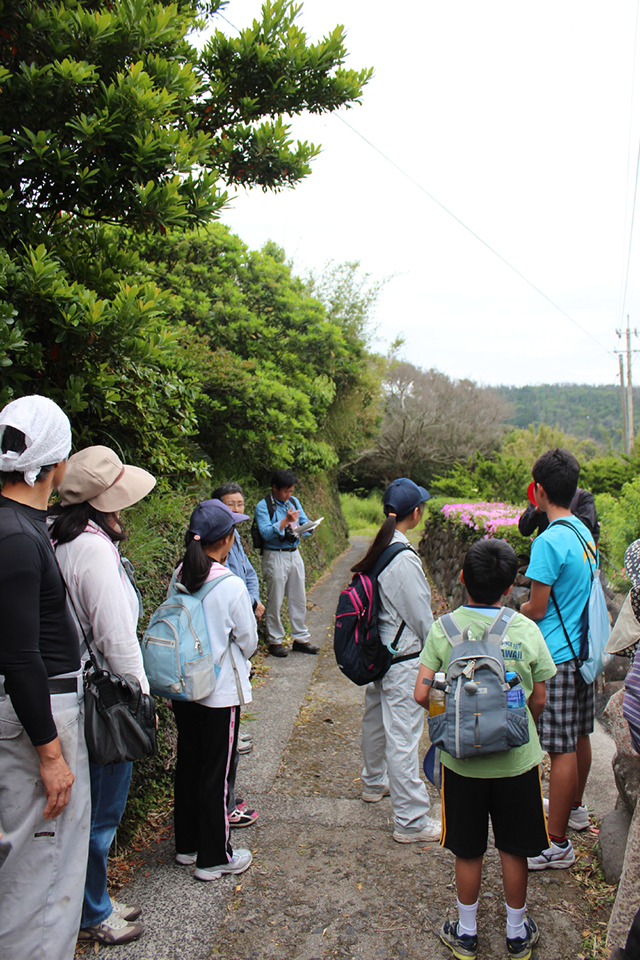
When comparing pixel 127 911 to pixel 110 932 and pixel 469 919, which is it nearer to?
pixel 110 932

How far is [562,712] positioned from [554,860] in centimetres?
73

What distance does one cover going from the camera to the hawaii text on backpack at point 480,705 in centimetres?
230

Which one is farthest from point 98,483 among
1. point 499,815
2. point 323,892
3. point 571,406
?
point 571,406

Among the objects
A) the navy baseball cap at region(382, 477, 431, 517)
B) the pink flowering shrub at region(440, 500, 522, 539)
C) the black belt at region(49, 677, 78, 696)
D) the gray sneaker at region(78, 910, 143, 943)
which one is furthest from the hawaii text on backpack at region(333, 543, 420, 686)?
the pink flowering shrub at region(440, 500, 522, 539)

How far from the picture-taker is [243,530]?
7.59 meters

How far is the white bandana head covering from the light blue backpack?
1.15 m

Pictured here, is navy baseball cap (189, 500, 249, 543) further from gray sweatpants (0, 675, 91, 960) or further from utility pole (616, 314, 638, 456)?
utility pole (616, 314, 638, 456)

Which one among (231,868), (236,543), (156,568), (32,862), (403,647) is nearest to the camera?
(32,862)

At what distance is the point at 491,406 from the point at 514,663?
118 feet

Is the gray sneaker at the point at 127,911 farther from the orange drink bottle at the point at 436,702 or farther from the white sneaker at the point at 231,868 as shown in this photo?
the orange drink bottle at the point at 436,702

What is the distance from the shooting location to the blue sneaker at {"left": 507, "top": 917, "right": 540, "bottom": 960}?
96.9 inches

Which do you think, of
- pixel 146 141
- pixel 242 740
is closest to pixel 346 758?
pixel 242 740

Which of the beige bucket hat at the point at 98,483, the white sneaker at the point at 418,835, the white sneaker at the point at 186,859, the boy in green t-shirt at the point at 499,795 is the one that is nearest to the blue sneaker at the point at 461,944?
the boy in green t-shirt at the point at 499,795

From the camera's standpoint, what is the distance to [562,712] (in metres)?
3.07
